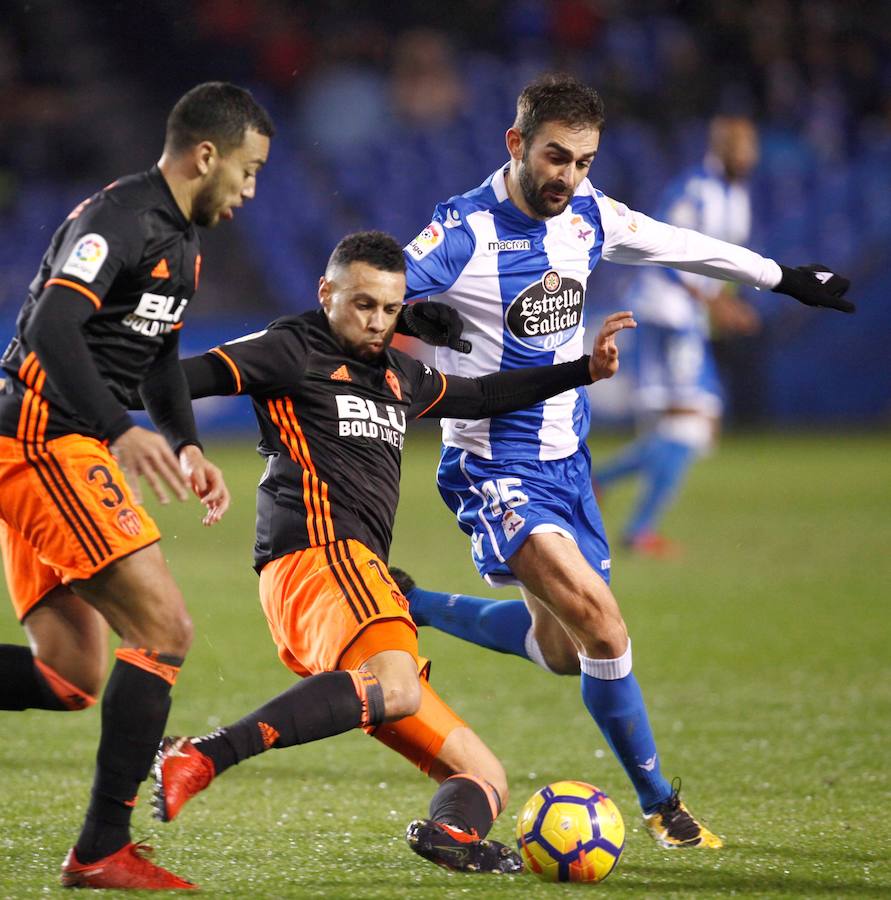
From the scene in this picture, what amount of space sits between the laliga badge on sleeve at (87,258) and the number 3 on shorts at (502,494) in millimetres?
1721

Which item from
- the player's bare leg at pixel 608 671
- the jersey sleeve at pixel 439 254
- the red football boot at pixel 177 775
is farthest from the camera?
the jersey sleeve at pixel 439 254

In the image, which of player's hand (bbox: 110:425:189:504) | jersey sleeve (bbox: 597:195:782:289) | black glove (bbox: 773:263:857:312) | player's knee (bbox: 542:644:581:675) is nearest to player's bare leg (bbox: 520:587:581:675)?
player's knee (bbox: 542:644:581:675)

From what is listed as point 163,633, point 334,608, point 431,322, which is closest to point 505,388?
point 431,322

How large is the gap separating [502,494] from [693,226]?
5.46 meters

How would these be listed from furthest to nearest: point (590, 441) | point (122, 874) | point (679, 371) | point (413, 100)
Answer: point (413, 100) < point (590, 441) < point (679, 371) < point (122, 874)

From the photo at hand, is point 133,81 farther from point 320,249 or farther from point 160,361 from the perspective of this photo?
point 160,361

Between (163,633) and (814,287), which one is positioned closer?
(163,633)

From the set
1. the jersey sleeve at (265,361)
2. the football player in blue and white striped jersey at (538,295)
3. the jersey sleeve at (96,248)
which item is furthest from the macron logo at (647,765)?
the jersey sleeve at (96,248)

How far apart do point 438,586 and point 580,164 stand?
4.43 metres

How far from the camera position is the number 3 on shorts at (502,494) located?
4.77m

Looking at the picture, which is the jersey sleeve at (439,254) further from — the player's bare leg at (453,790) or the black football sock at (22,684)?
the black football sock at (22,684)

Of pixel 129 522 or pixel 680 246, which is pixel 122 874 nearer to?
pixel 129 522

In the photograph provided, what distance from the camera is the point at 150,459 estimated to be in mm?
A: 3414

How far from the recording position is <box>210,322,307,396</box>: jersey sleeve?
4129 millimetres
